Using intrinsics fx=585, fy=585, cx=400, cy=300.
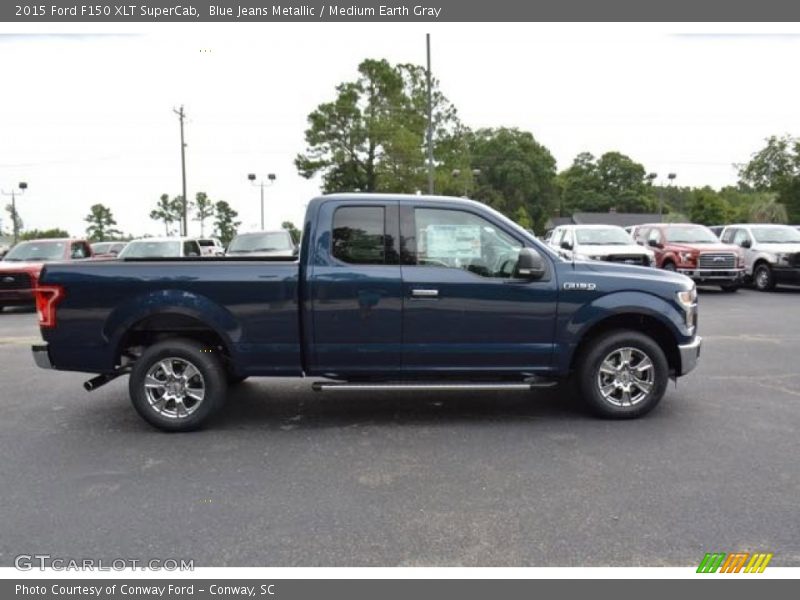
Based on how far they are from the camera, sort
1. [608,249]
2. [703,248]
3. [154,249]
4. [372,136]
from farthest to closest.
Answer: [372,136] → [703,248] → [608,249] → [154,249]

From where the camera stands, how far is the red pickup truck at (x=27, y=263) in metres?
14.1

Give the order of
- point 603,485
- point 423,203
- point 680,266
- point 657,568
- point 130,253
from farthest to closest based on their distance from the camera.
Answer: point 680,266 < point 130,253 < point 423,203 < point 603,485 < point 657,568

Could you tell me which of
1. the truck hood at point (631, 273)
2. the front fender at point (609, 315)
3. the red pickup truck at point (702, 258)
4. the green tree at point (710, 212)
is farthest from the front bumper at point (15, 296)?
the green tree at point (710, 212)

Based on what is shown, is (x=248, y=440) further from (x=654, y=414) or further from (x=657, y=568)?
(x=654, y=414)

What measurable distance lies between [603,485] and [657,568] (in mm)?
990

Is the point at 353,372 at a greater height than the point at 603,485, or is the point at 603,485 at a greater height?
the point at 353,372

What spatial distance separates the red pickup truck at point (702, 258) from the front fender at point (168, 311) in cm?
1335

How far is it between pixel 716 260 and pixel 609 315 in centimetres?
1226

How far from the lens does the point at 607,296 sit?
5.28 metres

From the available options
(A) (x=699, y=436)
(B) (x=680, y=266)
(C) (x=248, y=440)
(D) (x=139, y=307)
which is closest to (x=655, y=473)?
(A) (x=699, y=436)

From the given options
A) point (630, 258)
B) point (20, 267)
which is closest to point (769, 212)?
point (630, 258)

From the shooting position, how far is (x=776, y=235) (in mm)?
17297

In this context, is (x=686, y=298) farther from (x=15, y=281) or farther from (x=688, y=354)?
(x=15, y=281)

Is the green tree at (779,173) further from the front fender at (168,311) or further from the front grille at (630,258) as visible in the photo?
the front fender at (168,311)
